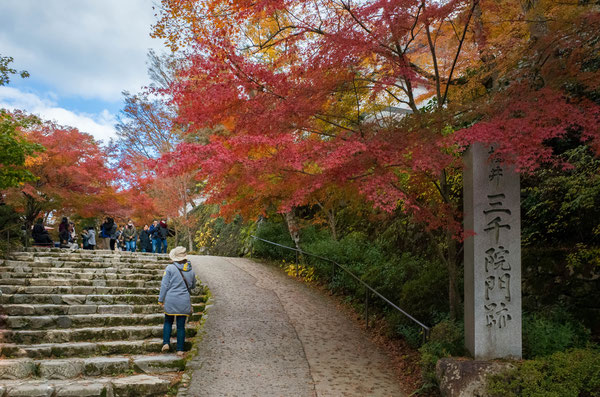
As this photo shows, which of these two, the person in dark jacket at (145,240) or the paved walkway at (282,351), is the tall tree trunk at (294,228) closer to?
the paved walkway at (282,351)

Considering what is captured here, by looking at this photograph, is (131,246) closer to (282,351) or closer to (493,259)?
(282,351)

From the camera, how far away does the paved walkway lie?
5352 millimetres

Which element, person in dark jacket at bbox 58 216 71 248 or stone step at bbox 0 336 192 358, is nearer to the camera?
stone step at bbox 0 336 192 358

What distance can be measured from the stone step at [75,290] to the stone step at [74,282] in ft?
1.06

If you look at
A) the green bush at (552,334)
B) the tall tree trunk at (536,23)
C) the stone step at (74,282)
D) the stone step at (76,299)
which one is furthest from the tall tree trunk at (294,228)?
the tall tree trunk at (536,23)

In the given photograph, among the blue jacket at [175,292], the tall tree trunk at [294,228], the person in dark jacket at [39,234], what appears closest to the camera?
the blue jacket at [175,292]

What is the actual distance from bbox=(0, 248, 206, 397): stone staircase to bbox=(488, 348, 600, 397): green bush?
4.01 m

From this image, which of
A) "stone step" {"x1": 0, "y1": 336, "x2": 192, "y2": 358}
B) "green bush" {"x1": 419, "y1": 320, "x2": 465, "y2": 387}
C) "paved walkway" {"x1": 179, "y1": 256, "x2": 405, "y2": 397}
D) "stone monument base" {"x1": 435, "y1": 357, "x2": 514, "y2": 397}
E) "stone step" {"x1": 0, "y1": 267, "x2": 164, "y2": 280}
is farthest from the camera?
"stone step" {"x1": 0, "y1": 267, "x2": 164, "y2": 280}

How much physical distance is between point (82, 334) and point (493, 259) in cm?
640

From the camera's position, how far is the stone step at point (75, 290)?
27.2ft

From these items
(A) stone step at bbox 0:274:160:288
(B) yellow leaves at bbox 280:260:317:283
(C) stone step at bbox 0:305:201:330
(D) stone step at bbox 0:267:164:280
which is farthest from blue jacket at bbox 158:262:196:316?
(B) yellow leaves at bbox 280:260:317:283

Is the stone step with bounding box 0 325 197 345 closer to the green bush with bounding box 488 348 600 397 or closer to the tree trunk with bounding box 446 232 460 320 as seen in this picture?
the tree trunk with bounding box 446 232 460 320

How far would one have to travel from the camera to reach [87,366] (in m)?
5.82

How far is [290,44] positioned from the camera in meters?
6.87
